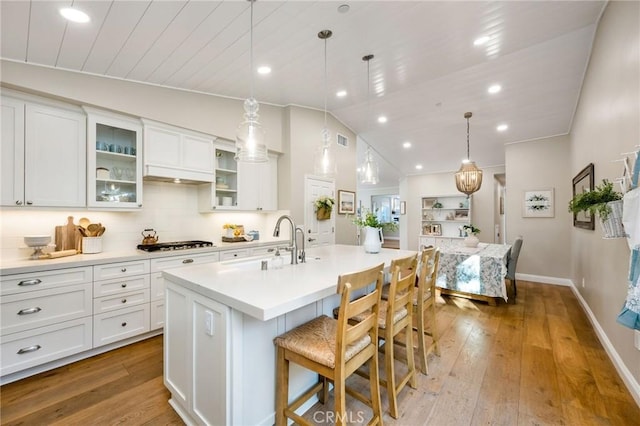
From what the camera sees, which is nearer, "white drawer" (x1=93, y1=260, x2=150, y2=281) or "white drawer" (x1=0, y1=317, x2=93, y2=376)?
"white drawer" (x1=0, y1=317, x2=93, y2=376)

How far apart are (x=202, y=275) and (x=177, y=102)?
103 inches

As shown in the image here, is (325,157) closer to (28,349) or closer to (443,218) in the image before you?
(28,349)

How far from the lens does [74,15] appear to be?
6.30 feet

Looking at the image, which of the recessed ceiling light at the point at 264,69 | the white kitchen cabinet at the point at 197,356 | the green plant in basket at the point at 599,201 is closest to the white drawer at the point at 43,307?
the white kitchen cabinet at the point at 197,356

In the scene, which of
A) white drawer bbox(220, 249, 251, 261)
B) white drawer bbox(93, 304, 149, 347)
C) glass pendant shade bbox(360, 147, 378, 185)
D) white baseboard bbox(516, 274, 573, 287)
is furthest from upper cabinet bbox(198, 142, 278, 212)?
white baseboard bbox(516, 274, 573, 287)

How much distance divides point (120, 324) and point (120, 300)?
0.80 ft

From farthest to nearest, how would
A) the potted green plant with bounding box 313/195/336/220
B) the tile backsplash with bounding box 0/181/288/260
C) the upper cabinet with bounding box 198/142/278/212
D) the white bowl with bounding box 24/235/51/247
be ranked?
the potted green plant with bounding box 313/195/336/220, the upper cabinet with bounding box 198/142/278/212, the tile backsplash with bounding box 0/181/288/260, the white bowl with bounding box 24/235/51/247

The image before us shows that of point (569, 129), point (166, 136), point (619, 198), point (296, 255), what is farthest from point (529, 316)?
point (166, 136)

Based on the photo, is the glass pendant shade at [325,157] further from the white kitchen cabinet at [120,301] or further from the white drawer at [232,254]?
the white kitchen cabinet at [120,301]

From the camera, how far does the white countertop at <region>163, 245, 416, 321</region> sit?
49.3 inches

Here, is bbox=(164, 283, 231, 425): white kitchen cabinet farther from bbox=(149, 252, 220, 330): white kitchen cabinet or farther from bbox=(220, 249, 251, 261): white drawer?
bbox=(220, 249, 251, 261): white drawer

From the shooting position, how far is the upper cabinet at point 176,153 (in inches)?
123

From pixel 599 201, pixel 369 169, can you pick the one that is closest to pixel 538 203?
pixel 599 201

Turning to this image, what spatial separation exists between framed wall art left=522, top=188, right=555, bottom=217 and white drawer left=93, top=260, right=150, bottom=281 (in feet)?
22.0
